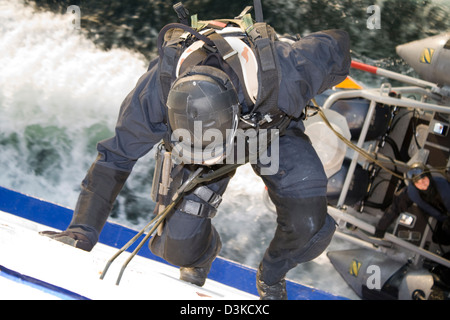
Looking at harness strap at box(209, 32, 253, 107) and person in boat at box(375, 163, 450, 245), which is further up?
harness strap at box(209, 32, 253, 107)

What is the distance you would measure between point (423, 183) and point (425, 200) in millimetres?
154

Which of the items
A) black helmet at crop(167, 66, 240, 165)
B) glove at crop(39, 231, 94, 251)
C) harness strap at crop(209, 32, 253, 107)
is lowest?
glove at crop(39, 231, 94, 251)

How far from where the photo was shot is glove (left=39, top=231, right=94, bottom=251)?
229 cm

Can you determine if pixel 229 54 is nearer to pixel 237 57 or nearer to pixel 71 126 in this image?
pixel 237 57

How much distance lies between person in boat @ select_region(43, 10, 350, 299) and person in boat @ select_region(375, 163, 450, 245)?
38.9 inches

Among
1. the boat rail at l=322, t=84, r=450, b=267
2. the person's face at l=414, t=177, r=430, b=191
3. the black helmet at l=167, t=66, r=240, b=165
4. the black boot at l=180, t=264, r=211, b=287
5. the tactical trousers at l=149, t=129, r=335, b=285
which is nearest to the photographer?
the black helmet at l=167, t=66, r=240, b=165

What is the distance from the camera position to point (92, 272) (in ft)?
5.90

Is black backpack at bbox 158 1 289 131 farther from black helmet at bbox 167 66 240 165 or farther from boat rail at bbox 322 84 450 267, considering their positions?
boat rail at bbox 322 84 450 267

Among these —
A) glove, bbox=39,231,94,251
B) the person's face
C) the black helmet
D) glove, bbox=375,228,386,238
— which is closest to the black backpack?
the black helmet

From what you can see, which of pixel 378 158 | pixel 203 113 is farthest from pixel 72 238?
pixel 378 158

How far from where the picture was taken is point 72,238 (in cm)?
232

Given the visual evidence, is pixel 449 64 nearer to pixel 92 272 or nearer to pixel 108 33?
pixel 92 272

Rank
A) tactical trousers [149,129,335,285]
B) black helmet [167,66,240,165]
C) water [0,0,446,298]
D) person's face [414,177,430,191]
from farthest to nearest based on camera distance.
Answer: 1. water [0,0,446,298]
2. person's face [414,177,430,191]
3. tactical trousers [149,129,335,285]
4. black helmet [167,66,240,165]

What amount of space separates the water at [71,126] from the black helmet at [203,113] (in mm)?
2421
